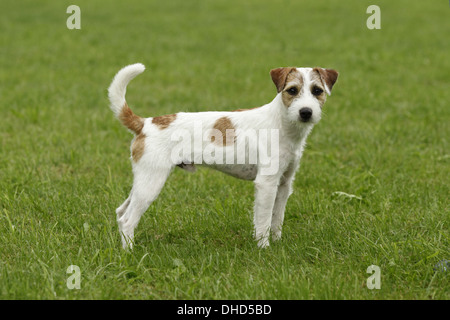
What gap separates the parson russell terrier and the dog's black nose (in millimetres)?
144

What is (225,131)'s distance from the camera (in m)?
4.48

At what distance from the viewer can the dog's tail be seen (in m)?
4.51

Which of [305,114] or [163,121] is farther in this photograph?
[163,121]

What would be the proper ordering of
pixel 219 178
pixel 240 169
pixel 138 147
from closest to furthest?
pixel 138 147 → pixel 240 169 → pixel 219 178

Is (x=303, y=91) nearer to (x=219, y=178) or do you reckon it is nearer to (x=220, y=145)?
(x=220, y=145)

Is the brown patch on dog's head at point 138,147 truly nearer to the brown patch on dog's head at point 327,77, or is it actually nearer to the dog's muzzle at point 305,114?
the dog's muzzle at point 305,114

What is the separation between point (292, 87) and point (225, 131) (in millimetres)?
675

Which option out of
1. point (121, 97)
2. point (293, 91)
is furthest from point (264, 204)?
point (121, 97)

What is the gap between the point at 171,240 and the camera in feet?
16.0

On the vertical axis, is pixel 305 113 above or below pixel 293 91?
below

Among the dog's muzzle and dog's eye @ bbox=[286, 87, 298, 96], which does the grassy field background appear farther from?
dog's eye @ bbox=[286, 87, 298, 96]

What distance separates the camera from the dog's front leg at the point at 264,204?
14.4ft

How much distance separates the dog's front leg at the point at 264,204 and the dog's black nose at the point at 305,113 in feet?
1.92

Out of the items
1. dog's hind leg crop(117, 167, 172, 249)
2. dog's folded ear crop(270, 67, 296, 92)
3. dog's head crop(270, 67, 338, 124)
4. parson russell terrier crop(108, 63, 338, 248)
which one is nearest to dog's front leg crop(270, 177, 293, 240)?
parson russell terrier crop(108, 63, 338, 248)
